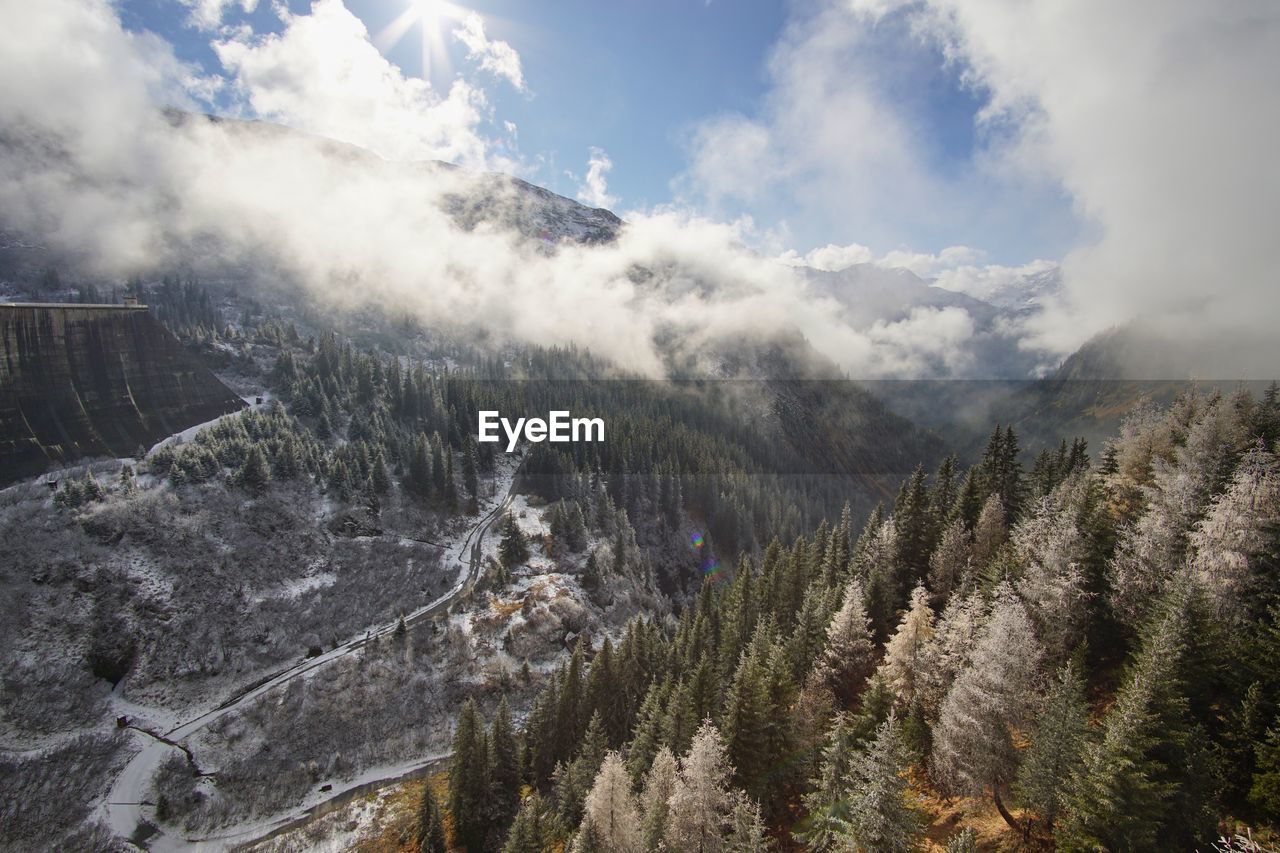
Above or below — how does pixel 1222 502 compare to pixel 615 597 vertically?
above

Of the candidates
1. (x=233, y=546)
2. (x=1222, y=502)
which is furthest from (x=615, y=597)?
(x=1222, y=502)

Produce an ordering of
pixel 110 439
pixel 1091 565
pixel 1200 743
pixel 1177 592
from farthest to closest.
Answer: pixel 110 439 < pixel 1091 565 < pixel 1177 592 < pixel 1200 743

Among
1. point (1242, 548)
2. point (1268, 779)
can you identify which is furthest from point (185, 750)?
point (1242, 548)

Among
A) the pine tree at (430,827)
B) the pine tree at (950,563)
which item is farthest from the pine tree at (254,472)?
the pine tree at (950,563)

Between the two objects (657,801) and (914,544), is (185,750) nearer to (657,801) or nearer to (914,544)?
(657,801)

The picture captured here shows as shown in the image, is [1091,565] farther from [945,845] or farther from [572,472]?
[572,472]
